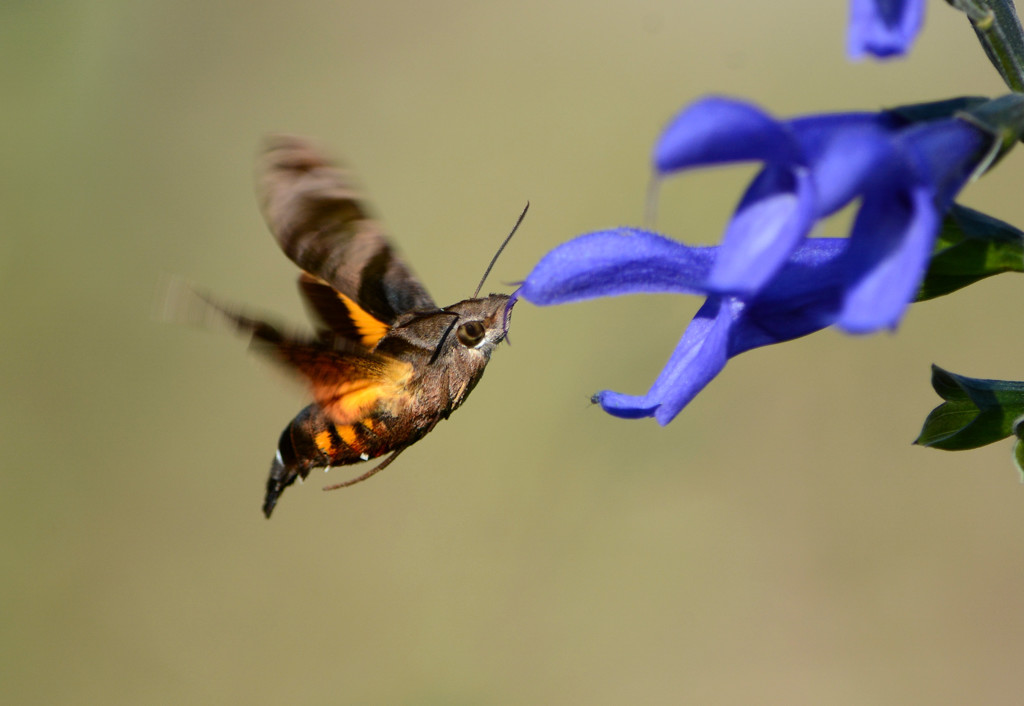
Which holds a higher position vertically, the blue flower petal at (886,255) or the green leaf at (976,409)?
the blue flower petal at (886,255)

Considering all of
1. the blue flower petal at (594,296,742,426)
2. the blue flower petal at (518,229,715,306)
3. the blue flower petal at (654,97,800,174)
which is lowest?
the blue flower petal at (594,296,742,426)

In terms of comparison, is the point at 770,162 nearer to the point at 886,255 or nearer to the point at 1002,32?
the point at 886,255

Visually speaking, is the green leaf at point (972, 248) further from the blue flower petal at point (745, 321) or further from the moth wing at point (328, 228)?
the moth wing at point (328, 228)

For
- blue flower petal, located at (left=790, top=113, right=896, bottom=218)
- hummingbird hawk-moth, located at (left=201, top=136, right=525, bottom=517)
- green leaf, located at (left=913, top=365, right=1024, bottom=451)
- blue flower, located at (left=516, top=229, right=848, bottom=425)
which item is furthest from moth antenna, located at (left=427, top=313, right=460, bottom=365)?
blue flower petal, located at (left=790, top=113, right=896, bottom=218)

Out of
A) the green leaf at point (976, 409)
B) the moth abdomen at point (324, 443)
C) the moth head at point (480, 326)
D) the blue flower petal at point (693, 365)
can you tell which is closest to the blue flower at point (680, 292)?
the blue flower petal at point (693, 365)

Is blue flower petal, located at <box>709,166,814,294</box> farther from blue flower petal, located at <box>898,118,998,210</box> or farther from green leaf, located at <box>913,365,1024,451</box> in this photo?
green leaf, located at <box>913,365,1024,451</box>

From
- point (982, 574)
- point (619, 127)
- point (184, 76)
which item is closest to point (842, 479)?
point (982, 574)
